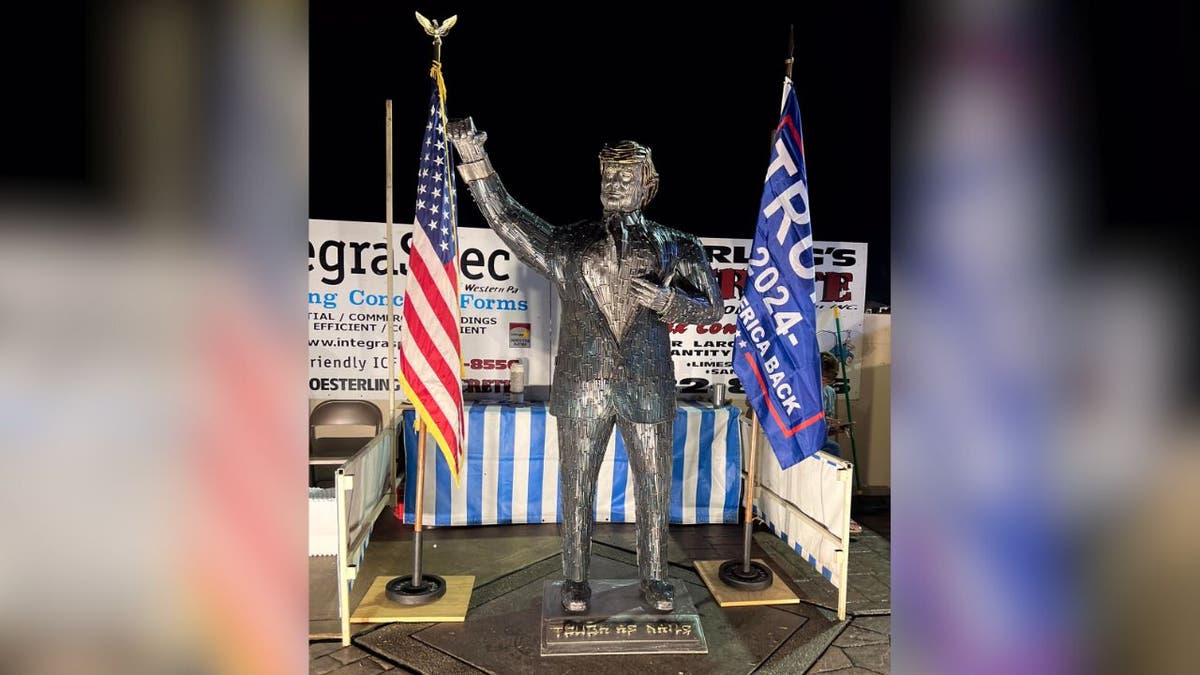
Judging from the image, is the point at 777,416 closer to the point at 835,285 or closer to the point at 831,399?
the point at 831,399

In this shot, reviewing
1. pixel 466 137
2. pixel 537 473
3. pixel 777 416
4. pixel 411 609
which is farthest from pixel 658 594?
pixel 466 137

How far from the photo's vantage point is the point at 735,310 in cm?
445

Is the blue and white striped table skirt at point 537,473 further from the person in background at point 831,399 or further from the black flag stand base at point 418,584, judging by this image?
the black flag stand base at point 418,584

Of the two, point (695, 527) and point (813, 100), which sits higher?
point (813, 100)

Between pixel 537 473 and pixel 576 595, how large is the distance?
4.81 ft

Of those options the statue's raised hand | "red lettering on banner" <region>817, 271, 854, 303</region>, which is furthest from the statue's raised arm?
"red lettering on banner" <region>817, 271, 854, 303</region>

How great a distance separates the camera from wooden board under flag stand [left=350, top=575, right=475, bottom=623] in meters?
2.74
